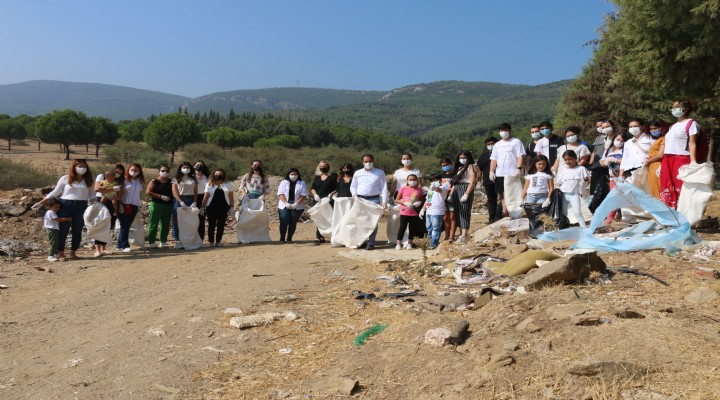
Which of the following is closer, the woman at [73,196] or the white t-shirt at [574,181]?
the white t-shirt at [574,181]

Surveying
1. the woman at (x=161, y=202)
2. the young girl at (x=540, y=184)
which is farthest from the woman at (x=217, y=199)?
the young girl at (x=540, y=184)

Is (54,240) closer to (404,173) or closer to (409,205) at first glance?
(409,205)

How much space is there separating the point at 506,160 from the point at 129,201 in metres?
6.55

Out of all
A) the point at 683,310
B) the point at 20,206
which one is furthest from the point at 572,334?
the point at 20,206

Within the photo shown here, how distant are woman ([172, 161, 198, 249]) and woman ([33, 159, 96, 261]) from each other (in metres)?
1.69

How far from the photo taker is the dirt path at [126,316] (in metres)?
4.76

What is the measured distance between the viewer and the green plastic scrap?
5.37 metres

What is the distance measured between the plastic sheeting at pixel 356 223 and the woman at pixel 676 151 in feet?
14.8

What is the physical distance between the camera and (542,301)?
5344 millimetres

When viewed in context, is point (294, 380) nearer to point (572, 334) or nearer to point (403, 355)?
point (403, 355)

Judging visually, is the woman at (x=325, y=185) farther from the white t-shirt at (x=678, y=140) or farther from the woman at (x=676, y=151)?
the white t-shirt at (x=678, y=140)

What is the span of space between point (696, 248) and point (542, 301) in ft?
9.87

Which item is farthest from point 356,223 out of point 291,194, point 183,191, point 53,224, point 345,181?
point 53,224

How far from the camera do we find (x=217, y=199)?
12281 mm
